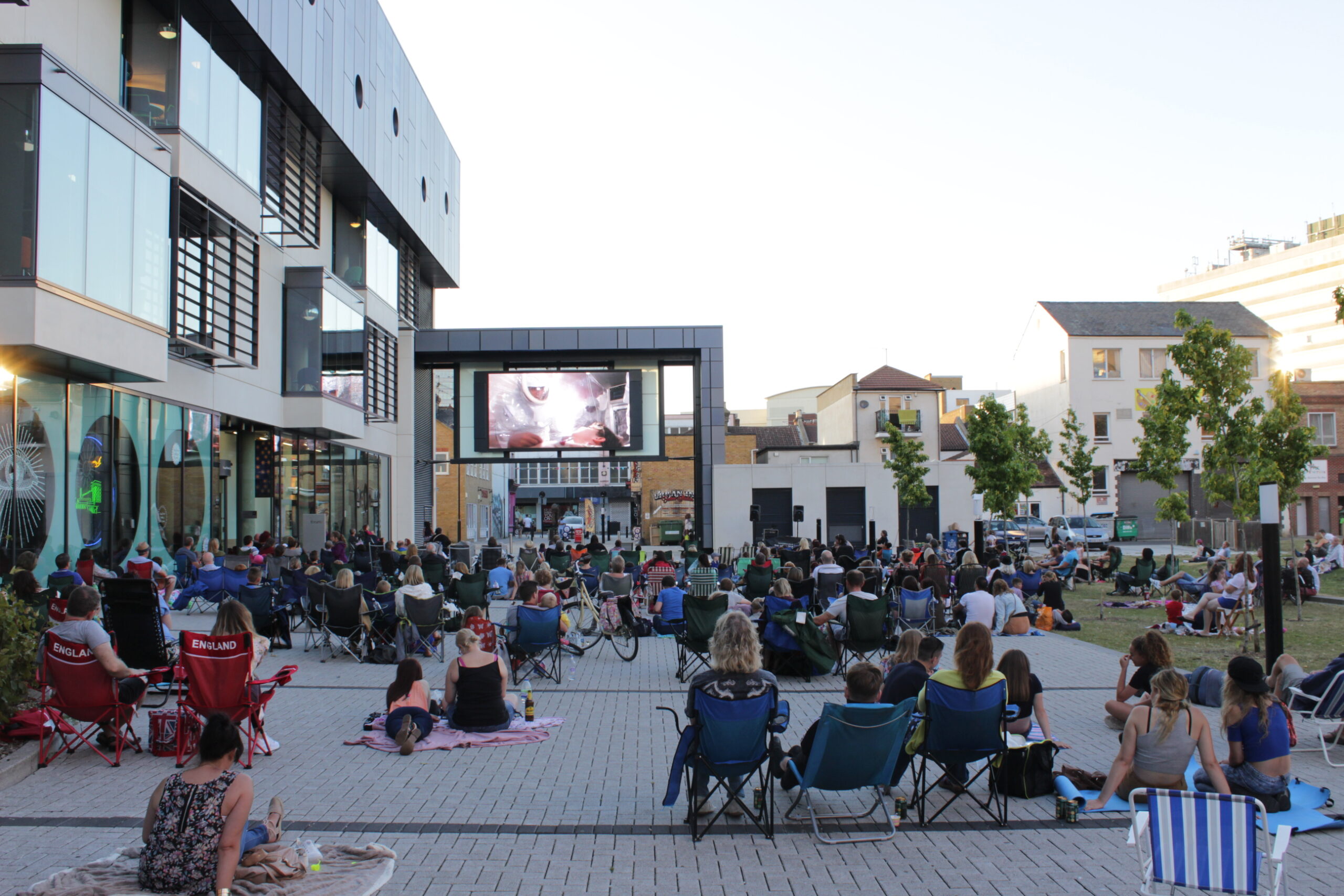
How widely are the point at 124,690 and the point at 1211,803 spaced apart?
22.3ft

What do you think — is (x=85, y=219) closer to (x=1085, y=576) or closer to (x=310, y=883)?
(x=310, y=883)

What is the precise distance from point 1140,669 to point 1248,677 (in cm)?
206

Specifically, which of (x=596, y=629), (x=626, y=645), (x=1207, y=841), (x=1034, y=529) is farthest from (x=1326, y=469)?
(x=1207, y=841)

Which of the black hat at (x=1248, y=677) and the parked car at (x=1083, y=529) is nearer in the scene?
the black hat at (x=1248, y=677)

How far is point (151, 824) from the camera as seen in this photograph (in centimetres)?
427

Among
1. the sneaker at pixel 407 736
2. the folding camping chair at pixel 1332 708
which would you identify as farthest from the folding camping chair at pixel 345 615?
the folding camping chair at pixel 1332 708

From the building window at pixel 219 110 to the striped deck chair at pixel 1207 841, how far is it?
1824cm

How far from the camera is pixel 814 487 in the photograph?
36938 mm

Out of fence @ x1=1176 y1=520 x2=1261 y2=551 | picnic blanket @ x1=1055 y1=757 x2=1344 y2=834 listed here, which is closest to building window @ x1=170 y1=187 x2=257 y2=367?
picnic blanket @ x1=1055 y1=757 x2=1344 y2=834

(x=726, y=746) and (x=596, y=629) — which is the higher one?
(x=726, y=746)

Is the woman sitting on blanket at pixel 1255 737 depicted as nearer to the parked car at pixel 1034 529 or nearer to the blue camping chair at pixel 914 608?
the blue camping chair at pixel 914 608

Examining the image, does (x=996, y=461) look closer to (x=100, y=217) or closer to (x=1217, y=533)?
(x=1217, y=533)

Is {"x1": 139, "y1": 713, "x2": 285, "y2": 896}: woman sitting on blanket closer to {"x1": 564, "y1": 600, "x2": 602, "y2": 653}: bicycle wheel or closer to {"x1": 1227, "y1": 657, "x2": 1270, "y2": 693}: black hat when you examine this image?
{"x1": 1227, "y1": 657, "x2": 1270, "y2": 693}: black hat

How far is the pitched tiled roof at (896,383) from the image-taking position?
5106 centimetres
